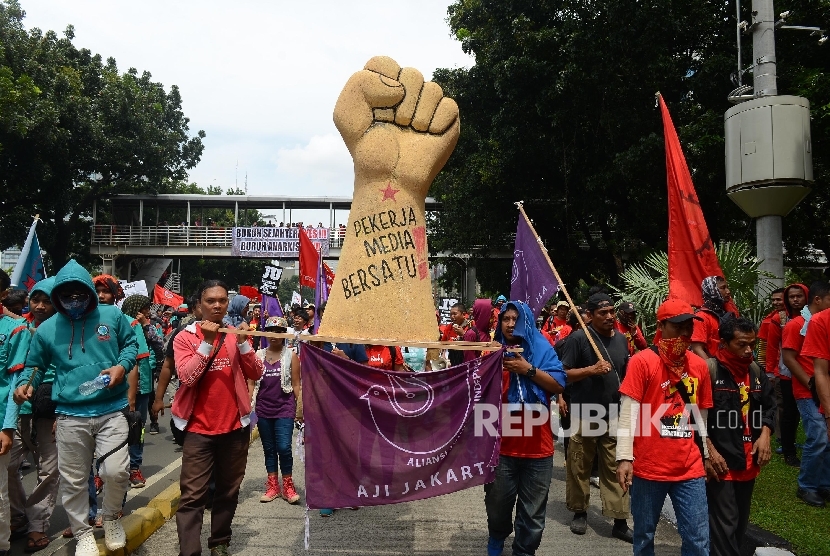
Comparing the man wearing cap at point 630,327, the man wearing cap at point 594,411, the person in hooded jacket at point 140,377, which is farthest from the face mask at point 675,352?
the person in hooded jacket at point 140,377

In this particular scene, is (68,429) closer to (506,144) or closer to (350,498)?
(350,498)

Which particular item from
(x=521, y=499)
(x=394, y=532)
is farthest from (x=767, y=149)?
(x=394, y=532)

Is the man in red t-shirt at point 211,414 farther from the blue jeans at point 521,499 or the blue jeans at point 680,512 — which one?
the blue jeans at point 680,512

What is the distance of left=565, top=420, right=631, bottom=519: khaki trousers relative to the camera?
5410 millimetres

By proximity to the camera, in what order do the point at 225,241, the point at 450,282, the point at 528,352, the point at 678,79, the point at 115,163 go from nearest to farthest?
the point at 528,352
the point at 678,79
the point at 115,163
the point at 225,241
the point at 450,282

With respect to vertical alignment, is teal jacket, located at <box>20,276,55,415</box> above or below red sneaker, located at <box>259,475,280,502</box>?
above

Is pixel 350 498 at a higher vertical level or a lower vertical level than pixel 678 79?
lower

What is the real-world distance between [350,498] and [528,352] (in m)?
1.49

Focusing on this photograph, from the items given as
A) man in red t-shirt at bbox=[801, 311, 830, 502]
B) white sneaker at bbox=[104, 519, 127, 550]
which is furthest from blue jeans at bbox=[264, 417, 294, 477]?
man in red t-shirt at bbox=[801, 311, 830, 502]

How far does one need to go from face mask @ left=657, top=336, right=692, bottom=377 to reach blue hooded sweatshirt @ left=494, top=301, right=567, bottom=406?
71 cm

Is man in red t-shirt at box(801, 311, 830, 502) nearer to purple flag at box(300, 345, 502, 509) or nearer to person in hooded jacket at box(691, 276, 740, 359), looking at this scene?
person in hooded jacket at box(691, 276, 740, 359)

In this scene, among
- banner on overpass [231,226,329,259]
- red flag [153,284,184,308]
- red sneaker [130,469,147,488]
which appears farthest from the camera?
banner on overpass [231,226,329,259]

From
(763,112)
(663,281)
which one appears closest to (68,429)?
(663,281)

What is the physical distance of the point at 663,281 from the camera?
28.3 ft
